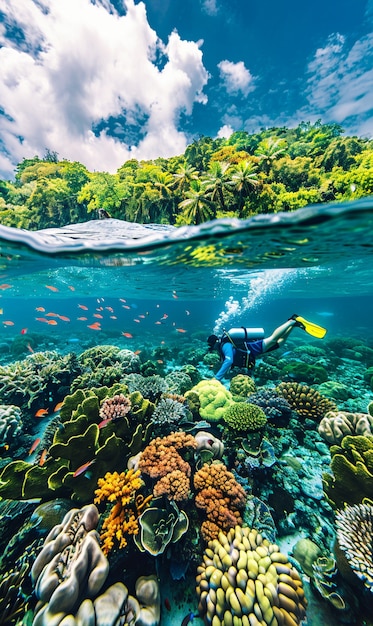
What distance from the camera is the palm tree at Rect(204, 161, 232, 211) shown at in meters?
15.9

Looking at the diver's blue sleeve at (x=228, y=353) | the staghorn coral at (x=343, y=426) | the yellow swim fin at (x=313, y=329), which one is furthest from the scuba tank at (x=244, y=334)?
the staghorn coral at (x=343, y=426)

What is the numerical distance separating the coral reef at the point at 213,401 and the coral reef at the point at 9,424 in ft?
15.4

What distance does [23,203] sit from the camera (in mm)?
22719

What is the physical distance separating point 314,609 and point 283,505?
135cm

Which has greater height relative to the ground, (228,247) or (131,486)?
(228,247)

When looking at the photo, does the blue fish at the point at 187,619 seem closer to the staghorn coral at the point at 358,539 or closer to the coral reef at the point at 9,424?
the staghorn coral at the point at 358,539

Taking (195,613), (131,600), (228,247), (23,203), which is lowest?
(195,613)

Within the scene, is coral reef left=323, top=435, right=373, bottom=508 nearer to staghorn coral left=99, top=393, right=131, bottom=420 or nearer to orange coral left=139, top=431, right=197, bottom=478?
orange coral left=139, top=431, right=197, bottom=478

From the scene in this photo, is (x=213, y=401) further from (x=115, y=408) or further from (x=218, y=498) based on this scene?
(x=115, y=408)

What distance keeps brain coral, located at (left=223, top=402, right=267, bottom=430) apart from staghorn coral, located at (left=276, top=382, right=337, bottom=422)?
191 centimetres

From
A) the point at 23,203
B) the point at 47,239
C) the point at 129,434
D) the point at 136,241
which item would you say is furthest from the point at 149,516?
the point at 23,203

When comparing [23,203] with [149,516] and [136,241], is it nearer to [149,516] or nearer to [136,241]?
[136,241]

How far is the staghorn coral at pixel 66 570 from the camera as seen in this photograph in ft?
8.32

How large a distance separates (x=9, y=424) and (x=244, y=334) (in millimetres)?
7845
